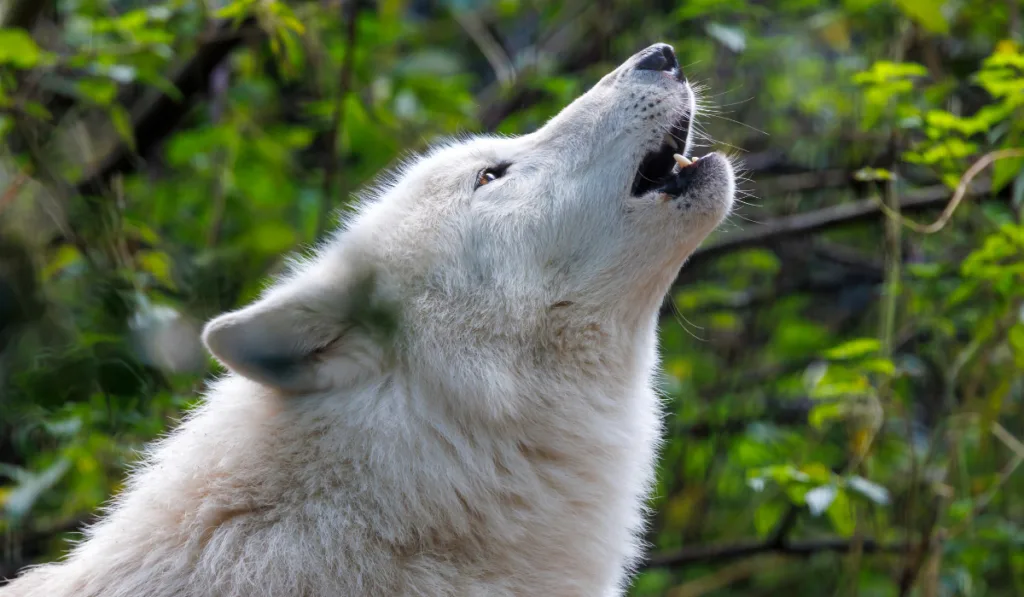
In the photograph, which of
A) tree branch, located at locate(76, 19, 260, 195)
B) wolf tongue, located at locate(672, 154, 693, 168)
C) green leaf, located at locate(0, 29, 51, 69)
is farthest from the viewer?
tree branch, located at locate(76, 19, 260, 195)

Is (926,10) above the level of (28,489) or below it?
above

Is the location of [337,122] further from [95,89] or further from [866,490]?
[866,490]

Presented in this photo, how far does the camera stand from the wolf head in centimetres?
279

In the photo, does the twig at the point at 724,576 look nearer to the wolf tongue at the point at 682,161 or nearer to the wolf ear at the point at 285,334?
the wolf tongue at the point at 682,161

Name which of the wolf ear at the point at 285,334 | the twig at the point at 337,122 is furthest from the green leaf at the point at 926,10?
the wolf ear at the point at 285,334

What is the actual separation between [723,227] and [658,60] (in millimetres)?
2836

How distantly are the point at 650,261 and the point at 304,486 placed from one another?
1.14m

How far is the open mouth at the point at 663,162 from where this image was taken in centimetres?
307

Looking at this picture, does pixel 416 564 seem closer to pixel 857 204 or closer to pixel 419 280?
pixel 419 280

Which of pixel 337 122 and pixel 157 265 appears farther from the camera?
pixel 337 122

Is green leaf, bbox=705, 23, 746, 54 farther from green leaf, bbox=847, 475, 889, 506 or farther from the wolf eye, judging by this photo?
green leaf, bbox=847, 475, 889, 506

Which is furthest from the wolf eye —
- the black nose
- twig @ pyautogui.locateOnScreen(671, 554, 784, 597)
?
twig @ pyautogui.locateOnScreen(671, 554, 784, 597)

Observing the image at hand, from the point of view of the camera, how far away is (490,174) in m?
3.18

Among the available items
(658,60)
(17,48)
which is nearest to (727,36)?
(658,60)
